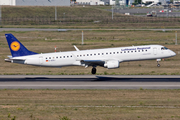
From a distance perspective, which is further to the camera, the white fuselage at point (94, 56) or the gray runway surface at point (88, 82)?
the white fuselage at point (94, 56)

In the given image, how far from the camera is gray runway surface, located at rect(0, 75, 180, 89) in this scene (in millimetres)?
35625

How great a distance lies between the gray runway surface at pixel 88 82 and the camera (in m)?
35.6

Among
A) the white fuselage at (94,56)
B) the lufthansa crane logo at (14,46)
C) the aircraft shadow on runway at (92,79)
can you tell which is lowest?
the aircraft shadow on runway at (92,79)

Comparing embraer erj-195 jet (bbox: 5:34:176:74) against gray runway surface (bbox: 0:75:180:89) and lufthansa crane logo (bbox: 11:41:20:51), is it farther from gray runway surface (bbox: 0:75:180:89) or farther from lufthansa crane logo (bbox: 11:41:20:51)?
gray runway surface (bbox: 0:75:180:89)

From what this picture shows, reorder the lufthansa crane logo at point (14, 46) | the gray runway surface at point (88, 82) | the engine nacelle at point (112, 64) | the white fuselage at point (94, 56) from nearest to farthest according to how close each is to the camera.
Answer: the gray runway surface at point (88, 82) < the engine nacelle at point (112, 64) < the lufthansa crane logo at point (14, 46) < the white fuselage at point (94, 56)

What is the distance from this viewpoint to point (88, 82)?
3866 cm

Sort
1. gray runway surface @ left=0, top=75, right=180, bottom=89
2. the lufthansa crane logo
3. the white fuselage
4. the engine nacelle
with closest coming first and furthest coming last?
gray runway surface @ left=0, top=75, right=180, bottom=89
the engine nacelle
the lufthansa crane logo
the white fuselage

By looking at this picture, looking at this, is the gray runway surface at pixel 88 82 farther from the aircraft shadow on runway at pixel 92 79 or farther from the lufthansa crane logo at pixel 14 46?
the lufthansa crane logo at pixel 14 46

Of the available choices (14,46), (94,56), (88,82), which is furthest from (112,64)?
(14,46)

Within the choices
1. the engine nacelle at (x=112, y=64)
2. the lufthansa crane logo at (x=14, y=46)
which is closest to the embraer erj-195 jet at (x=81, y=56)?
the lufthansa crane logo at (x=14, y=46)

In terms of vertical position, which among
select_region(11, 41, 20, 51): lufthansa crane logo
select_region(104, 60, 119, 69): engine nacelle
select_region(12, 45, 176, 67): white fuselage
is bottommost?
select_region(104, 60, 119, 69): engine nacelle

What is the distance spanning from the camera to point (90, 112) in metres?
24.0

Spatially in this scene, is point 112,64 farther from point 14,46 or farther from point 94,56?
point 14,46

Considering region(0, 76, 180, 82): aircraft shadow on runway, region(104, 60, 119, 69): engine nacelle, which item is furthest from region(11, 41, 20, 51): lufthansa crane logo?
region(104, 60, 119, 69): engine nacelle
